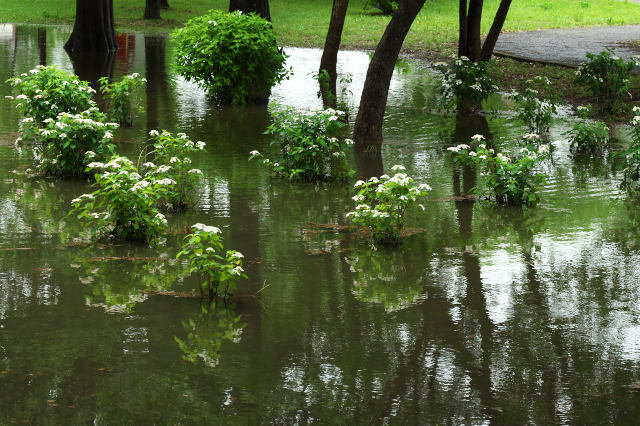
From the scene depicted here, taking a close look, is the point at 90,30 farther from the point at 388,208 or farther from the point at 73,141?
the point at 388,208

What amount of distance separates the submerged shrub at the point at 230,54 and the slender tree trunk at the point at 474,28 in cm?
448

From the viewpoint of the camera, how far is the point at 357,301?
5746 millimetres

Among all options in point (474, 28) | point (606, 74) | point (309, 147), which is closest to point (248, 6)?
point (474, 28)

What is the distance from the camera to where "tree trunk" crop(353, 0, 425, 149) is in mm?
11156

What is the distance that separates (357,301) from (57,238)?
9.72 ft

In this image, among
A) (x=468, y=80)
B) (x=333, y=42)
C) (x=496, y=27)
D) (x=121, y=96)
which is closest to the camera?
(x=121, y=96)

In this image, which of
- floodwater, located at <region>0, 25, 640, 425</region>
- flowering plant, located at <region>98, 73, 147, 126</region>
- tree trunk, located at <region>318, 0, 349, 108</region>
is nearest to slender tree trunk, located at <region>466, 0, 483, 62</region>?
tree trunk, located at <region>318, 0, 349, 108</region>

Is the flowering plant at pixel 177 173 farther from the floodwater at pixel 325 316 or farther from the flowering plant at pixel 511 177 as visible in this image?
the flowering plant at pixel 511 177

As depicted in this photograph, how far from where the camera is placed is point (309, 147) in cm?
925

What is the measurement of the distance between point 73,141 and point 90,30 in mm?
15333

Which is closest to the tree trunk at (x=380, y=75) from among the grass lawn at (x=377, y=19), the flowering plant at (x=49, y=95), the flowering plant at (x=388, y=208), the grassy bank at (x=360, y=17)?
the flowering plant at (x=49, y=95)

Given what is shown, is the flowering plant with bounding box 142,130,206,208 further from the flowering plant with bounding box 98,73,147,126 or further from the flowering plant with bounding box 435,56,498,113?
the flowering plant with bounding box 435,56,498,113

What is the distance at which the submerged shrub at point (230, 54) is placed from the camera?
14.1 meters

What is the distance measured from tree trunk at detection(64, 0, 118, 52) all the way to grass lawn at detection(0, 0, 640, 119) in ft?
20.3
